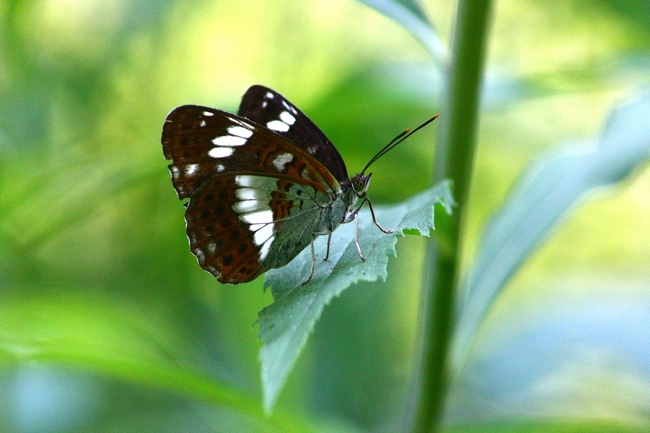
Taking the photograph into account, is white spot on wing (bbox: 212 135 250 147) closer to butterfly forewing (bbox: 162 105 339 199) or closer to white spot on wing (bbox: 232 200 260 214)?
butterfly forewing (bbox: 162 105 339 199)

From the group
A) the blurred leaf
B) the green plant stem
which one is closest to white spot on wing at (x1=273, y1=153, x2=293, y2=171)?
the green plant stem

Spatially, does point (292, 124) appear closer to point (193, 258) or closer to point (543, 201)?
point (543, 201)

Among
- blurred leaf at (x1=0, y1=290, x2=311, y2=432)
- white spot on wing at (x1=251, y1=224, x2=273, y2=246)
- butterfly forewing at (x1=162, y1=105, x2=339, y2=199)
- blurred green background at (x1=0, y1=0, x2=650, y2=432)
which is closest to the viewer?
blurred leaf at (x1=0, y1=290, x2=311, y2=432)

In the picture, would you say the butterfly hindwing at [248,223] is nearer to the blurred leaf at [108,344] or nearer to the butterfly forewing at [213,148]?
the butterfly forewing at [213,148]

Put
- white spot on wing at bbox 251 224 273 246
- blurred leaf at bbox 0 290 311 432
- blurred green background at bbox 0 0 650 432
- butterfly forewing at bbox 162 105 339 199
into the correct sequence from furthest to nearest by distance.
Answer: blurred green background at bbox 0 0 650 432
white spot on wing at bbox 251 224 273 246
butterfly forewing at bbox 162 105 339 199
blurred leaf at bbox 0 290 311 432

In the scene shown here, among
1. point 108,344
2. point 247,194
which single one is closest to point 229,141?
point 247,194

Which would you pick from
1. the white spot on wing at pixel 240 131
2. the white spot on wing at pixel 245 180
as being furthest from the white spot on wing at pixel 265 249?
the white spot on wing at pixel 240 131
